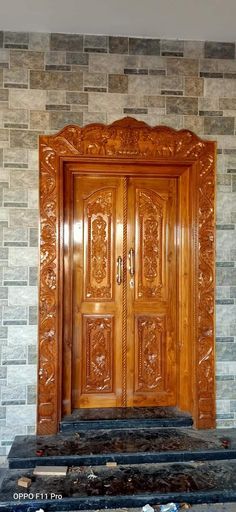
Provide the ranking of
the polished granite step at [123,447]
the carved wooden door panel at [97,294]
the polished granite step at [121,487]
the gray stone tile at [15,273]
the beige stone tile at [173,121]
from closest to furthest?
the polished granite step at [121,487] → the polished granite step at [123,447] → the gray stone tile at [15,273] → the beige stone tile at [173,121] → the carved wooden door panel at [97,294]

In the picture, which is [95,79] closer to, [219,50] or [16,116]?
[16,116]

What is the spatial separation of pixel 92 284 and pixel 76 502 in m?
1.36

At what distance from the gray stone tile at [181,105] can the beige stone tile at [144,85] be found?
12cm

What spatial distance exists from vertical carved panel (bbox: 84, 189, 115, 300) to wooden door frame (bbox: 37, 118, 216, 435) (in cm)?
22

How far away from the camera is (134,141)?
2.70 m

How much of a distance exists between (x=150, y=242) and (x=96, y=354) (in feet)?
3.06

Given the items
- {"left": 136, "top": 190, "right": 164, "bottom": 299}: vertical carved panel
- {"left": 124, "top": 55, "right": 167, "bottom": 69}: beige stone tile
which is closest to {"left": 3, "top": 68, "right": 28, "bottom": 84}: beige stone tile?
{"left": 124, "top": 55, "right": 167, "bottom": 69}: beige stone tile

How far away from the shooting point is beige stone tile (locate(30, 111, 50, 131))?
264cm

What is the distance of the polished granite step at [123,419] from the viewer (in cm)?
266

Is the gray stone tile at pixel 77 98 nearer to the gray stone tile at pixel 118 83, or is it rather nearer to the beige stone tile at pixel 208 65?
the gray stone tile at pixel 118 83

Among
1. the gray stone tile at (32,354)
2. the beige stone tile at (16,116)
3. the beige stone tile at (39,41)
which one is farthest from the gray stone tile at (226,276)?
the beige stone tile at (39,41)

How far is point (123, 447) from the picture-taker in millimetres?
2471

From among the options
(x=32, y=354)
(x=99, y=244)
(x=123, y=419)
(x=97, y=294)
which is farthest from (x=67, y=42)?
(x=123, y=419)

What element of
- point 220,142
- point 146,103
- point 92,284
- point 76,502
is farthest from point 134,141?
point 76,502
